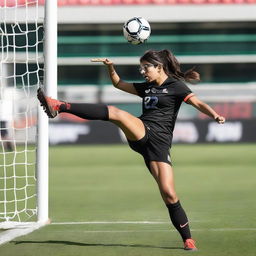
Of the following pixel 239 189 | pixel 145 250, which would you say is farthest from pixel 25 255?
pixel 239 189

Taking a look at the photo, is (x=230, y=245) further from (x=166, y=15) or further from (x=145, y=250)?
(x=166, y=15)

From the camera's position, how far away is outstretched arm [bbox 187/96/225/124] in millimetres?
6316

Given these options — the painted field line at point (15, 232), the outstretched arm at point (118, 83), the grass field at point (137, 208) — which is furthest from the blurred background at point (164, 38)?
the outstretched arm at point (118, 83)

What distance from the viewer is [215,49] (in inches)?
1592

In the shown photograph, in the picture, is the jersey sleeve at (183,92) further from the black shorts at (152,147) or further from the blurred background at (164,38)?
the blurred background at (164,38)

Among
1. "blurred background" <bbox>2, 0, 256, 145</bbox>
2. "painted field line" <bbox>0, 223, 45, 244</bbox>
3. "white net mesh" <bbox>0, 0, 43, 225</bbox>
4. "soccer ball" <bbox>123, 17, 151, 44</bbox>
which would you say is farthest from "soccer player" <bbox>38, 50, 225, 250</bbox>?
"blurred background" <bbox>2, 0, 256, 145</bbox>

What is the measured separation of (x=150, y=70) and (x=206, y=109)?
25.2 inches

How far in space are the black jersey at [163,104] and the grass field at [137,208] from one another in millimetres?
999

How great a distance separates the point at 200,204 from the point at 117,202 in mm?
1179

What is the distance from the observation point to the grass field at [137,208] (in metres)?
6.71

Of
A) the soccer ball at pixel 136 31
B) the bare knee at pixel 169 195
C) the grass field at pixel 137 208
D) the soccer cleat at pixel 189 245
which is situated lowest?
the grass field at pixel 137 208

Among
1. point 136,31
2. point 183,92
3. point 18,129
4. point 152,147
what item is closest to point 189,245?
point 152,147

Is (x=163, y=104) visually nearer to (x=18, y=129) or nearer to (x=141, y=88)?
(x=141, y=88)

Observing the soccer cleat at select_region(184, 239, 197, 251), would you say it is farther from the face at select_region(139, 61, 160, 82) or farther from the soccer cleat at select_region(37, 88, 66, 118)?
the soccer cleat at select_region(37, 88, 66, 118)
